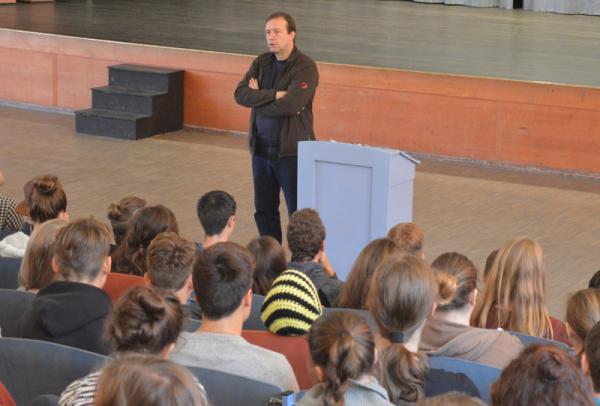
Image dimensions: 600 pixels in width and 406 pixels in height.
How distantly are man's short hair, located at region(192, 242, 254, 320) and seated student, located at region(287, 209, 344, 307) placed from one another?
3.56 feet

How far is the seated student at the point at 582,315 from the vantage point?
3.06m

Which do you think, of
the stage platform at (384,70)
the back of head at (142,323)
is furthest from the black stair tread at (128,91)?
the back of head at (142,323)

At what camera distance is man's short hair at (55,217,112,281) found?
3.32 metres

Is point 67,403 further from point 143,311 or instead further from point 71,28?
point 71,28

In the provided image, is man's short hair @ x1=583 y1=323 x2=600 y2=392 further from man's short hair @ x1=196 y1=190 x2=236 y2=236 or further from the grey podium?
the grey podium

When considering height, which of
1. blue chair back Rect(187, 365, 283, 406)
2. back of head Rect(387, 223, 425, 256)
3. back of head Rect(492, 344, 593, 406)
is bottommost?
blue chair back Rect(187, 365, 283, 406)

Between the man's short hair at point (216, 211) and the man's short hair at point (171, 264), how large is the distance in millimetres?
1013

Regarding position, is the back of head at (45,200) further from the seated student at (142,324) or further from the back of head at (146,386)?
the back of head at (146,386)

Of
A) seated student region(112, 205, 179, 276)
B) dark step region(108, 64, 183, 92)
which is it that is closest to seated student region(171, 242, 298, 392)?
seated student region(112, 205, 179, 276)

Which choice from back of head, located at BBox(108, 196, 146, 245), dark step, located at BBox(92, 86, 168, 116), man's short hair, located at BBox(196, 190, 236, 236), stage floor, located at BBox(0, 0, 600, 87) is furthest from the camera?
dark step, located at BBox(92, 86, 168, 116)

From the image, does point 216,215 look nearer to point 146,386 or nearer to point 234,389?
point 234,389

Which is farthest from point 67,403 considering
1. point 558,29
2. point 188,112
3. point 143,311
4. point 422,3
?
point 422,3

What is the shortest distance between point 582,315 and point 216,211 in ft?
6.36

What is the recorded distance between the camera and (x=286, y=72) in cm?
608
